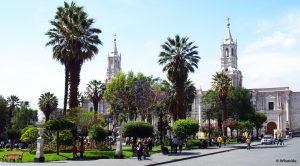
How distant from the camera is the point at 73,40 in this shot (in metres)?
35.5

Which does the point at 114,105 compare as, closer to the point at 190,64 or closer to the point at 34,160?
the point at 190,64

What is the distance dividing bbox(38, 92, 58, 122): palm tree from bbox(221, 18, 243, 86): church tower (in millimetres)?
43845

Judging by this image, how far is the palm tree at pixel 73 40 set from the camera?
1385 inches

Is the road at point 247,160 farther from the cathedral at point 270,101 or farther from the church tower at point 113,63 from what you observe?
the church tower at point 113,63

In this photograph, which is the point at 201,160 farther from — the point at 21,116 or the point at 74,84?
the point at 21,116

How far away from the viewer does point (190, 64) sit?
43.8 meters

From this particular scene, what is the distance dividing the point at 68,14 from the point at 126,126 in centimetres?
1118

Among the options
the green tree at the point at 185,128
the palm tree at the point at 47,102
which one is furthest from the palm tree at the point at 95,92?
the green tree at the point at 185,128

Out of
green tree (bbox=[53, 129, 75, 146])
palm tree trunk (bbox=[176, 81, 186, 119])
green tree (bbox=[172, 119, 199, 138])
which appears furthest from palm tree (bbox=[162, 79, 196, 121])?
green tree (bbox=[53, 129, 75, 146])

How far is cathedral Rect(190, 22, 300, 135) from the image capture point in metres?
93.1

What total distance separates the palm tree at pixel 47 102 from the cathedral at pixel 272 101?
43.2 m

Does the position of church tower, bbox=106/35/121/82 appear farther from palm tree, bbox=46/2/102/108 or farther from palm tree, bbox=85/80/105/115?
palm tree, bbox=46/2/102/108

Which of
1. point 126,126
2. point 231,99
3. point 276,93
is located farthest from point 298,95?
point 126,126

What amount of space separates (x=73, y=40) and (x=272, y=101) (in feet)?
228
